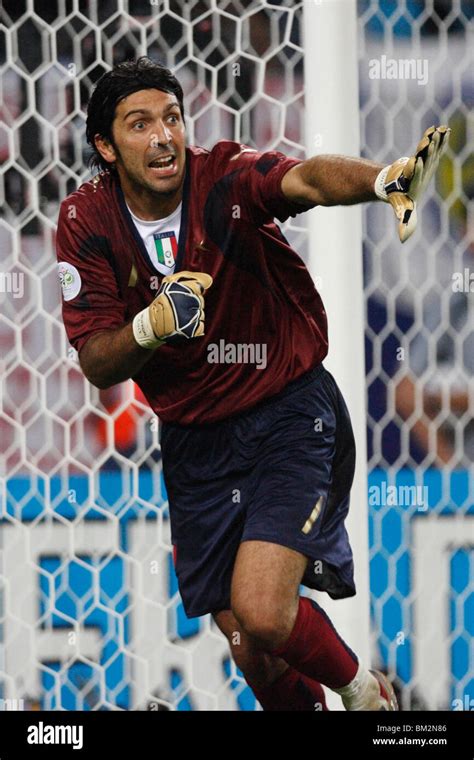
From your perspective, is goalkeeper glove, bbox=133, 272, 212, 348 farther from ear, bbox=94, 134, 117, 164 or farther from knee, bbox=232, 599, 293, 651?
knee, bbox=232, 599, 293, 651

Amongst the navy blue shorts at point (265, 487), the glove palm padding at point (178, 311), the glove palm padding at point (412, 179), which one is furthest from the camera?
the navy blue shorts at point (265, 487)

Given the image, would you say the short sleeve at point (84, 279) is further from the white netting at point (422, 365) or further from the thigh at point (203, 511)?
the white netting at point (422, 365)

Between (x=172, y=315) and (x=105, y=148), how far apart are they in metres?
0.32

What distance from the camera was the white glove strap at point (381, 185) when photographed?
1.19m

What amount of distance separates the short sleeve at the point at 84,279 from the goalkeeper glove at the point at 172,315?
0.10 metres

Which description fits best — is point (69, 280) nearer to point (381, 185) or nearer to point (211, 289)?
point (211, 289)

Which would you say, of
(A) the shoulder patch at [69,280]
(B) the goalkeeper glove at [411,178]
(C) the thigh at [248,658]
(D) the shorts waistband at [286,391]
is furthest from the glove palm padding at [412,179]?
(C) the thigh at [248,658]

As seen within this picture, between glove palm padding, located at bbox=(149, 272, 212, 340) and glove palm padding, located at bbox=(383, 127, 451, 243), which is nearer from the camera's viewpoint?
glove palm padding, located at bbox=(383, 127, 451, 243)

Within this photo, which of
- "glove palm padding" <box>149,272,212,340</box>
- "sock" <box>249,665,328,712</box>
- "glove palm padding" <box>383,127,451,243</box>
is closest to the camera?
"glove palm padding" <box>383,127,451,243</box>

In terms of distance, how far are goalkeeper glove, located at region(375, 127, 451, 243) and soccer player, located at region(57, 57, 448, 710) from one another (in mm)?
288

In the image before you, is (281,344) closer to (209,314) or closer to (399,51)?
(209,314)

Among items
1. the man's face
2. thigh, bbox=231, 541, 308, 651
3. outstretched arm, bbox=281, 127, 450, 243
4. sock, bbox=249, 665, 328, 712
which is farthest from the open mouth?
sock, bbox=249, 665, 328, 712

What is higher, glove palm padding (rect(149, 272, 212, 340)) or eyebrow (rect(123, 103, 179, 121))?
eyebrow (rect(123, 103, 179, 121))

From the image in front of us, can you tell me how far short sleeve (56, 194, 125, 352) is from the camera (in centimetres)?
148
